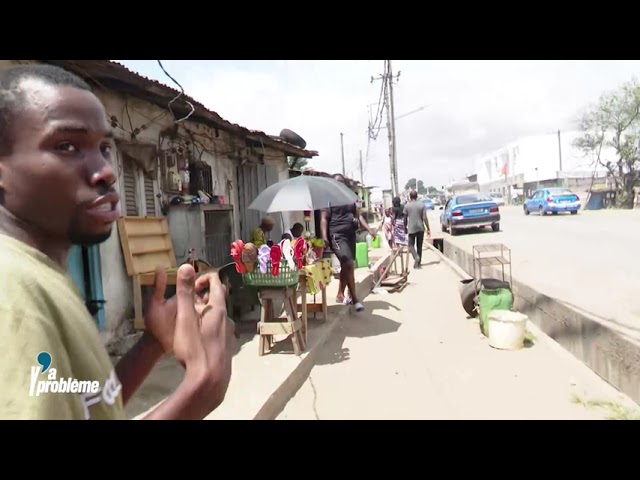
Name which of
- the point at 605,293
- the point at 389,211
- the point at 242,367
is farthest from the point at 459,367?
the point at 389,211

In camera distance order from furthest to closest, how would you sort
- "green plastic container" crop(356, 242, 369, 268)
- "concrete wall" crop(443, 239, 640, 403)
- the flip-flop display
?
1. "green plastic container" crop(356, 242, 369, 268)
2. the flip-flop display
3. "concrete wall" crop(443, 239, 640, 403)

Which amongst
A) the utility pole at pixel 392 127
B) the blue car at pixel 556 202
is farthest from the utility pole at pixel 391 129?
the blue car at pixel 556 202

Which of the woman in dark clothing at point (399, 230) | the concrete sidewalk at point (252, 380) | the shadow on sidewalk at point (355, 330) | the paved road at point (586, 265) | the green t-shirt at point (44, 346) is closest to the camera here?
the green t-shirt at point (44, 346)

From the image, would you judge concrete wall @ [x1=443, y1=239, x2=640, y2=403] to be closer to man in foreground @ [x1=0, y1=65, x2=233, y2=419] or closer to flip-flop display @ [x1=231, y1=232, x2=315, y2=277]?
flip-flop display @ [x1=231, y1=232, x2=315, y2=277]

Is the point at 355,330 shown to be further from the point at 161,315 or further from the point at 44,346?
the point at 44,346

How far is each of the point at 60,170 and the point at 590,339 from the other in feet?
16.2

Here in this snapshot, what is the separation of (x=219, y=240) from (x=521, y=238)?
10.5 metres

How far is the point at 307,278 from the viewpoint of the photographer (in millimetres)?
4926

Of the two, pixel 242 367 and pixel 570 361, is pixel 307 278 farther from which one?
pixel 570 361

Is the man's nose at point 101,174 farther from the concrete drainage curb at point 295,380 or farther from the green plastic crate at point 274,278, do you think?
the green plastic crate at point 274,278

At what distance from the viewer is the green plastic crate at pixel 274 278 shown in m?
4.45

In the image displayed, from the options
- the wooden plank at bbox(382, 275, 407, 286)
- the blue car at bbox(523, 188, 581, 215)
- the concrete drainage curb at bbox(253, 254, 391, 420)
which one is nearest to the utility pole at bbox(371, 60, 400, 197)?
the blue car at bbox(523, 188, 581, 215)

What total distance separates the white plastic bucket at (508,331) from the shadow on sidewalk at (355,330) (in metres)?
1.32

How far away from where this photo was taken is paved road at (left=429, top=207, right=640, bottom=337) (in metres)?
5.73
